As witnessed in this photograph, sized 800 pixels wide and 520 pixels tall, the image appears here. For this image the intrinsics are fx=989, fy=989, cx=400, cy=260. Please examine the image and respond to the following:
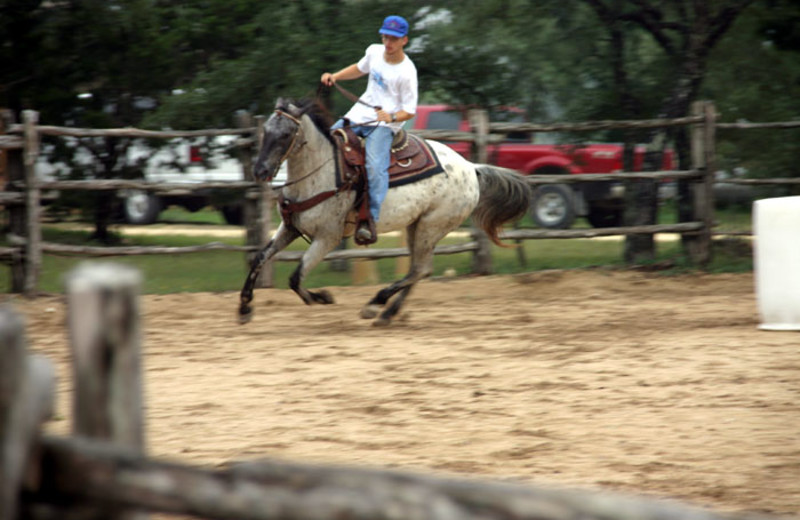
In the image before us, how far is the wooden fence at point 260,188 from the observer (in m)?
9.83

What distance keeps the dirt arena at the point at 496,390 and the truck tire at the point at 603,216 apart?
18.2ft

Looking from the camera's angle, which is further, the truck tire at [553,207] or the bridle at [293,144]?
the truck tire at [553,207]

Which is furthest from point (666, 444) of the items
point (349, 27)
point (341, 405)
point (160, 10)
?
point (160, 10)

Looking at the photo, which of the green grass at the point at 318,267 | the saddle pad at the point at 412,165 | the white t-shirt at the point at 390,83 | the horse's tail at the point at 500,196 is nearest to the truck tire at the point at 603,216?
the green grass at the point at 318,267

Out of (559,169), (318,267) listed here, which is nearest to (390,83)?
(318,267)

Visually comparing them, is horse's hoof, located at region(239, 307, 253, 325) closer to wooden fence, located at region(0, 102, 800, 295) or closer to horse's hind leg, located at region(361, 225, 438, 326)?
horse's hind leg, located at region(361, 225, 438, 326)

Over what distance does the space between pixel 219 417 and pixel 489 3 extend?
8.71m

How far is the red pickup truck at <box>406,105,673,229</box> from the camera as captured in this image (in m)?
14.6

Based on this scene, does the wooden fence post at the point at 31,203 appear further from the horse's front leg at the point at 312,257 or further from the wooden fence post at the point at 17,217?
the horse's front leg at the point at 312,257

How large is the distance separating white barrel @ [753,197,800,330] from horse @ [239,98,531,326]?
2.29 metres

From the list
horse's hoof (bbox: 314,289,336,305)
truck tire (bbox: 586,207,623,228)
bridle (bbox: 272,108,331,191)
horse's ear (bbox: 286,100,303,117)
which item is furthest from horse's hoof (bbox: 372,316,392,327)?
truck tire (bbox: 586,207,623,228)

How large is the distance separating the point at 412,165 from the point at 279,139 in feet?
4.31

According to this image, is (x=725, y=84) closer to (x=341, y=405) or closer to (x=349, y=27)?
(x=349, y=27)

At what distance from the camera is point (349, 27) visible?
12.3 meters
